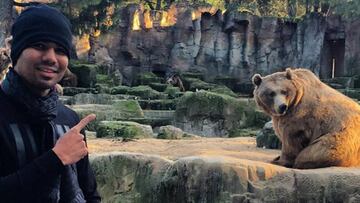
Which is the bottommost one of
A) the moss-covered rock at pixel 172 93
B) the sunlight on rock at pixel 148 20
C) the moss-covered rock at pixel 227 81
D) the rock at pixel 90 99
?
the moss-covered rock at pixel 227 81

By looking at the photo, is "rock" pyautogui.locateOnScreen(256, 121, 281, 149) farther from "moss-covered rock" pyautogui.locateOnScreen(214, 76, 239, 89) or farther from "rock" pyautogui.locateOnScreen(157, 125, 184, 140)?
"moss-covered rock" pyautogui.locateOnScreen(214, 76, 239, 89)

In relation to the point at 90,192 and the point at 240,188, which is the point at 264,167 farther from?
the point at 90,192

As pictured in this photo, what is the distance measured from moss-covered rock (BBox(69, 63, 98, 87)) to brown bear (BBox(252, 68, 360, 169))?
53.5 ft

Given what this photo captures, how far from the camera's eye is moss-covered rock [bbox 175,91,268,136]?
11242 mm

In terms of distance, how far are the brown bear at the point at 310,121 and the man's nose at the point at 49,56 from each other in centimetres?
311

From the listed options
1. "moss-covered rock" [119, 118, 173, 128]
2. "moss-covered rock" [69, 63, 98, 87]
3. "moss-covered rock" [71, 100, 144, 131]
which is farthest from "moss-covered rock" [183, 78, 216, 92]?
"moss-covered rock" [71, 100, 144, 131]

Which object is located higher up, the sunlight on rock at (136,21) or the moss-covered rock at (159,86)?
the sunlight on rock at (136,21)

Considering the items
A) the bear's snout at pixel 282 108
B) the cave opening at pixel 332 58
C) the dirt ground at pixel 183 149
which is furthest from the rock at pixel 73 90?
the bear's snout at pixel 282 108

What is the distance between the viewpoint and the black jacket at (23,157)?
1.46m

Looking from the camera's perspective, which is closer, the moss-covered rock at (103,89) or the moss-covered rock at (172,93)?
the moss-covered rock at (172,93)

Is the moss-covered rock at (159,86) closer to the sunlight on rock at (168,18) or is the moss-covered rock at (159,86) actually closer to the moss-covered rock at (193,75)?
the moss-covered rock at (193,75)

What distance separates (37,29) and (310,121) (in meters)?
3.41

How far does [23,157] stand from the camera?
4.98ft

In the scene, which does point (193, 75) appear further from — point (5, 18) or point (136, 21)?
point (5, 18)
